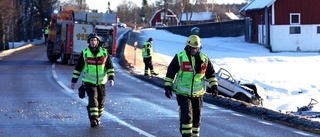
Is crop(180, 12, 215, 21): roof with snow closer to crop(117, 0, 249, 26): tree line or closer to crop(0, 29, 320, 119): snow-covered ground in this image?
crop(117, 0, 249, 26): tree line

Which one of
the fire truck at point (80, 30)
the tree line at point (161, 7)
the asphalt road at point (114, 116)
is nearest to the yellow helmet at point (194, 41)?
the asphalt road at point (114, 116)

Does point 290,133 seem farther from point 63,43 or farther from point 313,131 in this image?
point 63,43

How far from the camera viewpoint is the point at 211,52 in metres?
53.1

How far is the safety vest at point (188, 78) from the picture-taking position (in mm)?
9844

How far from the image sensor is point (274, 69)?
129ft

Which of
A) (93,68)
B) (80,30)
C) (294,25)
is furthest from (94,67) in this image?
(294,25)

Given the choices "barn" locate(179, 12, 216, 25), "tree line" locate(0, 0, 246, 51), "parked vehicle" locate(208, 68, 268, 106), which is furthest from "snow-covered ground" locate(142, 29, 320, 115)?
"barn" locate(179, 12, 216, 25)

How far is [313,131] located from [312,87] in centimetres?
1851

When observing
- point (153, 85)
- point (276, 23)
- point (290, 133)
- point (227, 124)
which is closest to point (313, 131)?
point (290, 133)

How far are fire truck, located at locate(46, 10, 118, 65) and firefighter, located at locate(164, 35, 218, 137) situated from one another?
2107cm

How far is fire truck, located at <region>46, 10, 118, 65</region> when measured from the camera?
30.6 meters

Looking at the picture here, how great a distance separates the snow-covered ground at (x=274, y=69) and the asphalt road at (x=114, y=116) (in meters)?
7.04

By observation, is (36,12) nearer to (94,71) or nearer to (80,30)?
(80,30)

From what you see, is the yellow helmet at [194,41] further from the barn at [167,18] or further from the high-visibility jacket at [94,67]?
the barn at [167,18]
